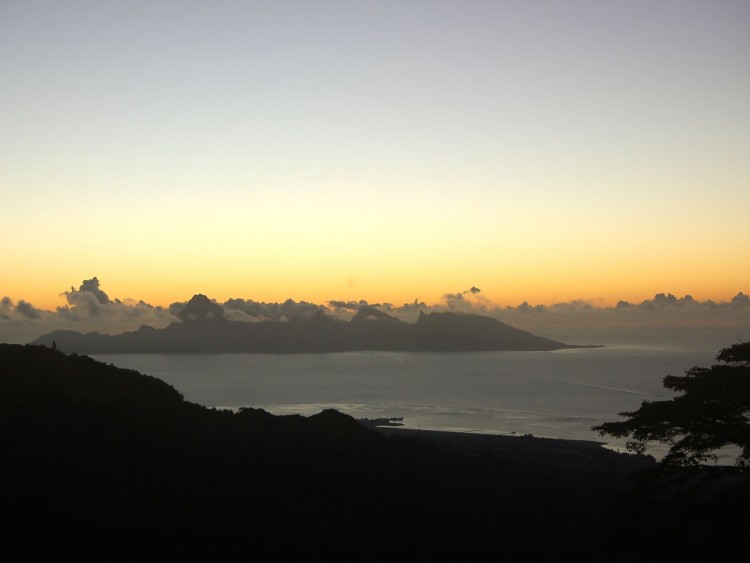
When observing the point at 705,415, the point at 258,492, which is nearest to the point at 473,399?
the point at 258,492

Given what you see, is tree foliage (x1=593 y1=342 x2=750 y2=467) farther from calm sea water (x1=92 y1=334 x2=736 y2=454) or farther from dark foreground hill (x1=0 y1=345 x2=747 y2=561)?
calm sea water (x1=92 y1=334 x2=736 y2=454)

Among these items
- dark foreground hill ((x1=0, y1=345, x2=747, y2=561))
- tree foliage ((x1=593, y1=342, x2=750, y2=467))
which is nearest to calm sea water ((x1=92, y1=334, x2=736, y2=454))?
dark foreground hill ((x1=0, y1=345, x2=747, y2=561))

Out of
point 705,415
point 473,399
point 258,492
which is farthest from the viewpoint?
point 473,399

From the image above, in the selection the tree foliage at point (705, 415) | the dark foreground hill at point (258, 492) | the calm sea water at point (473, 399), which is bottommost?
the calm sea water at point (473, 399)

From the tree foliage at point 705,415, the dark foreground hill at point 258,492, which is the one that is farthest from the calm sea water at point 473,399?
the tree foliage at point 705,415

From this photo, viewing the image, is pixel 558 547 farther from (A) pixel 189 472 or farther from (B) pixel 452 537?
(A) pixel 189 472

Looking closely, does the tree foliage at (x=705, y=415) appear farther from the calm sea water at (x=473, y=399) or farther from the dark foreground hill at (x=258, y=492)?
the calm sea water at (x=473, y=399)

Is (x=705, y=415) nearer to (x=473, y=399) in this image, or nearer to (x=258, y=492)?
(x=258, y=492)
